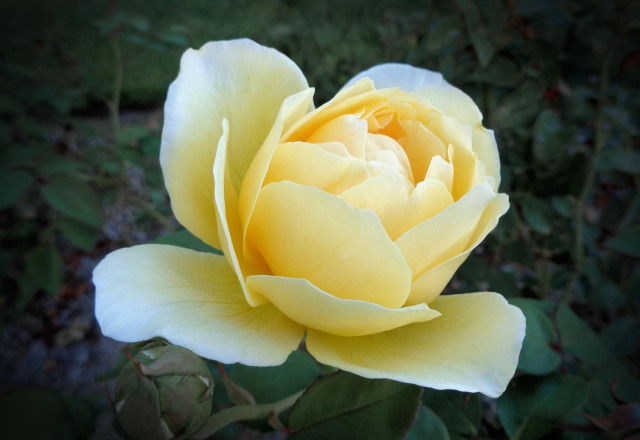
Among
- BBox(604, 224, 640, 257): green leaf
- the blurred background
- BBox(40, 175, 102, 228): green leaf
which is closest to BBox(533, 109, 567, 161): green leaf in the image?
the blurred background

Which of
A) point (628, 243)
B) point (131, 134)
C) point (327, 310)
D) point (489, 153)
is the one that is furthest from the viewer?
point (131, 134)

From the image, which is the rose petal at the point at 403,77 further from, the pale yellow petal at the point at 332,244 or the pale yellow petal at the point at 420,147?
the pale yellow petal at the point at 332,244

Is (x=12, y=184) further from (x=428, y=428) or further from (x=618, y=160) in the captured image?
(x=618, y=160)

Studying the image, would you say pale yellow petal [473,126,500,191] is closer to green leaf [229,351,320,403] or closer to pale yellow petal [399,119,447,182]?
pale yellow petal [399,119,447,182]

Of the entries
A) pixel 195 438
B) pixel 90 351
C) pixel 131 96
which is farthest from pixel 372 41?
pixel 195 438

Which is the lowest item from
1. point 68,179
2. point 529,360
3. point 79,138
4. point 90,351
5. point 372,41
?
point 90,351

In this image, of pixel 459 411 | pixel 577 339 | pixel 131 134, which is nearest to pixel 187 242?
pixel 459 411

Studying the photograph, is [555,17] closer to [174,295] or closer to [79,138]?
[174,295]

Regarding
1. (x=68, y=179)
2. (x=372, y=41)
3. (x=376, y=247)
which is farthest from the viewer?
(x=372, y=41)
